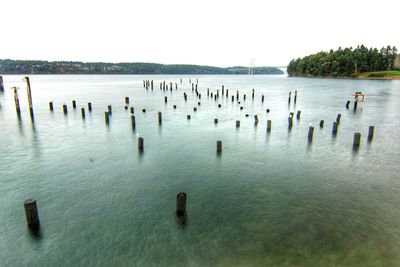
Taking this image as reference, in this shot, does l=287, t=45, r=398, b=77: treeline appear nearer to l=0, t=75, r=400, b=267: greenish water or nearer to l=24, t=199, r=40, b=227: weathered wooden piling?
l=0, t=75, r=400, b=267: greenish water

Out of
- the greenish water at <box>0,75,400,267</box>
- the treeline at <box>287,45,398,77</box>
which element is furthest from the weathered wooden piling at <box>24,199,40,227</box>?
the treeline at <box>287,45,398,77</box>

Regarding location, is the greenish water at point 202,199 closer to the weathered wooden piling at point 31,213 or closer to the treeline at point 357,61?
the weathered wooden piling at point 31,213

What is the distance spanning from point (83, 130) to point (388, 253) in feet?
86.8

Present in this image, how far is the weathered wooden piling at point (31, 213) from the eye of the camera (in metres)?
9.94

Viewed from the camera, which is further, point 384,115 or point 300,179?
point 384,115

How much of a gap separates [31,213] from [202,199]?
747 cm

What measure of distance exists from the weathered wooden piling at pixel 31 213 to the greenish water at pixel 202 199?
34 cm

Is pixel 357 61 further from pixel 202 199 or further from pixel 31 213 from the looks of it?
pixel 31 213

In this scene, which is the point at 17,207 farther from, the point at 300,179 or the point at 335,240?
the point at 300,179

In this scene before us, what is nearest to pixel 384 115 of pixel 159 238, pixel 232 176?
pixel 232 176

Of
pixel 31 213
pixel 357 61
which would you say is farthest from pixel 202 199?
pixel 357 61

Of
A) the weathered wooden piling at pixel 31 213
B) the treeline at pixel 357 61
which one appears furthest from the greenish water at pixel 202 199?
the treeline at pixel 357 61

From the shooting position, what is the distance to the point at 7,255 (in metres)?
9.13

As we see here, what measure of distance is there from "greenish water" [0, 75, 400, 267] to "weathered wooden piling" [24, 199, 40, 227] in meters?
0.34
